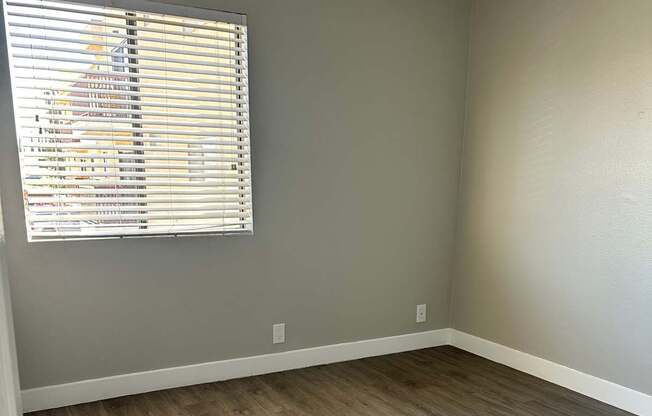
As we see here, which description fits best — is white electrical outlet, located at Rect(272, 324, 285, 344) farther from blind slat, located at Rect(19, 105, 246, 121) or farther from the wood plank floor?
blind slat, located at Rect(19, 105, 246, 121)

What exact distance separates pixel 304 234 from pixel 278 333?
0.67 meters

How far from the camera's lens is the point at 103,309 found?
238 cm

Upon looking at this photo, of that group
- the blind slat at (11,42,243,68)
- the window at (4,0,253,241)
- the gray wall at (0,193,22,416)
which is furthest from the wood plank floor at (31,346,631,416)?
the gray wall at (0,193,22,416)

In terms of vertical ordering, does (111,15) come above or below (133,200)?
above

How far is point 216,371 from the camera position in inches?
104

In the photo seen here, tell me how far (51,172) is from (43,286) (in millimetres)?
602

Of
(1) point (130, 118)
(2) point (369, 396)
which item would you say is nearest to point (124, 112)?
(1) point (130, 118)

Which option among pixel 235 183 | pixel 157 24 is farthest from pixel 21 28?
pixel 235 183

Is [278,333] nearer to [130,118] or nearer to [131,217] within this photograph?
[131,217]

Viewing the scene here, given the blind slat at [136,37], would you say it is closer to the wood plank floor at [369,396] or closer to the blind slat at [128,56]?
the blind slat at [128,56]

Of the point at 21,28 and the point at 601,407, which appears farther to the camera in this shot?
the point at 601,407

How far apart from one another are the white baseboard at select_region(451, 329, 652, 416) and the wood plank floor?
5 centimetres

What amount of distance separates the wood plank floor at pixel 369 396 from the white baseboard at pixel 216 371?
0.05 m

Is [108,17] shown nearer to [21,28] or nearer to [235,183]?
[21,28]
